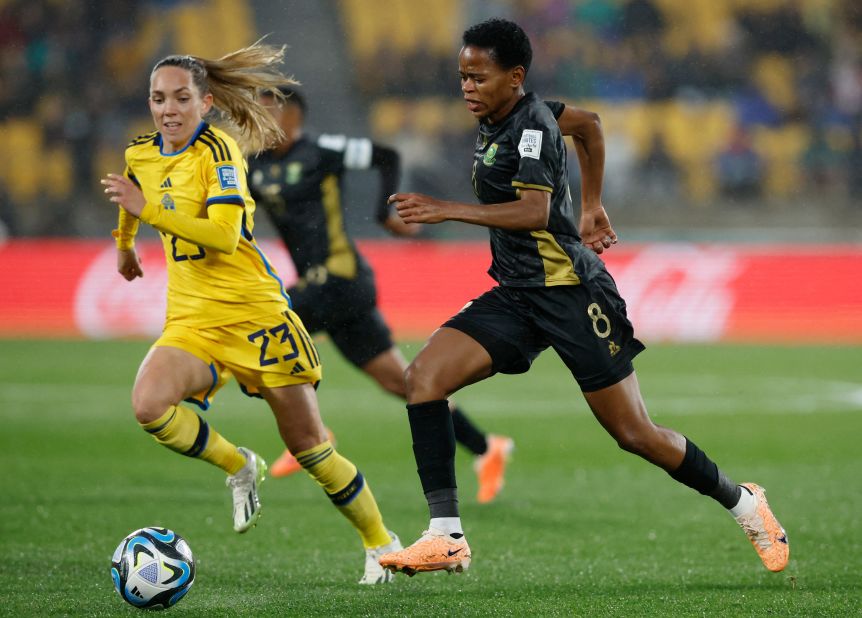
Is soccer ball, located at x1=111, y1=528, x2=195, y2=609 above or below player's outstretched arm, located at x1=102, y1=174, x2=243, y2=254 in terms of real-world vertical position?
below

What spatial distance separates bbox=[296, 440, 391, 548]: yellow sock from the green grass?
25 centimetres

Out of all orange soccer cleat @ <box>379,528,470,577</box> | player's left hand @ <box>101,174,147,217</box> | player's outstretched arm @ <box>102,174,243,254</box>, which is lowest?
orange soccer cleat @ <box>379,528,470,577</box>

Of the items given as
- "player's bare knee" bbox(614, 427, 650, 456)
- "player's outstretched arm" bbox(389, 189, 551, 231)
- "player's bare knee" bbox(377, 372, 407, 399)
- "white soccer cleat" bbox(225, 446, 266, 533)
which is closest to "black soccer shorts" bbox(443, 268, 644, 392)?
"player's bare knee" bbox(614, 427, 650, 456)

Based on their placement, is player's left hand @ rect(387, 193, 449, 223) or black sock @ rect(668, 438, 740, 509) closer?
player's left hand @ rect(387, 193, 449, 223)

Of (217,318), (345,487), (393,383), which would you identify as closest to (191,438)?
(217,318)

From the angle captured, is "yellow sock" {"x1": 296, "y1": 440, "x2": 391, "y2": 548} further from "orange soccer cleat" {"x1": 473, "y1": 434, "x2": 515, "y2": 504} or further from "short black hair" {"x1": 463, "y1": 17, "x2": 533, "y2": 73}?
"orange soccer cleat" {"x1": 473, "y1": 434, "x2": 515, "y2": 504}

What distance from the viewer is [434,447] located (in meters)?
5.09

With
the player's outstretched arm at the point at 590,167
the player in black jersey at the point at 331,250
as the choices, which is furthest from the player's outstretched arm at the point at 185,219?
the player in black jersey at the point at 331,250

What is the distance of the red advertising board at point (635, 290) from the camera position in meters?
16.6

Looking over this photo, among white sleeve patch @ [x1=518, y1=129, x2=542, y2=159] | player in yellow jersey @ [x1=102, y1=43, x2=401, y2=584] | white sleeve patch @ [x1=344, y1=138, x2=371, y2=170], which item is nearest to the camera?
white sleeve patch @ [x1=518, y1=129, x2=542, y2=159]

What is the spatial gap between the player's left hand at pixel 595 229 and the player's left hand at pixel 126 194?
1945mm

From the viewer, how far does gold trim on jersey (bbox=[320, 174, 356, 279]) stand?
786 centimetres

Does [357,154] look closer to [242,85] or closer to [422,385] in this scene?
[242,85]

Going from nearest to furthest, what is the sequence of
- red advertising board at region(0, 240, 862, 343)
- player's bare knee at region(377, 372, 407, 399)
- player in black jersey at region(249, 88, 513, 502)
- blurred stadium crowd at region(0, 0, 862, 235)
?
player's bare knee at region(377, 372, 407, 399)
player in black jersey at region(249, 88, 513, 502)
red advertising board at region(0, 240, 862, 343)
blurred stadium crowd at region(0, 0, 862, 235)
